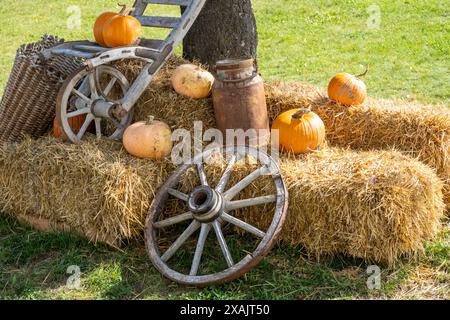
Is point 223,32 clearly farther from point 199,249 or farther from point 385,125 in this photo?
point 199,249

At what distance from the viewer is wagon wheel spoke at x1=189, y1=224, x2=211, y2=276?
15.0ft

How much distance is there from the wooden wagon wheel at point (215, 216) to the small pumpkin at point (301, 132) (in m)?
0.43

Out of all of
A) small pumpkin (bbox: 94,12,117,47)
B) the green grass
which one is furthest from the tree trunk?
the green grass

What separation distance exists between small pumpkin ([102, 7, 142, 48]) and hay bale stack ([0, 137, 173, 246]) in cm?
92

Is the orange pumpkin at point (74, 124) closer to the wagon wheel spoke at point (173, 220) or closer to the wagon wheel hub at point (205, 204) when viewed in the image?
the wagon wheel spoke at point (173, 220)

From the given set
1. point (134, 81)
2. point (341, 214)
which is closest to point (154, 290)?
point (341, 214)

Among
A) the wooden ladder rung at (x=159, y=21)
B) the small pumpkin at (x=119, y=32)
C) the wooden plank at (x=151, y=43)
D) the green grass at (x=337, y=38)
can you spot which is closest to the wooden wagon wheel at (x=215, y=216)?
the wooden plank at (x=151, y=43)

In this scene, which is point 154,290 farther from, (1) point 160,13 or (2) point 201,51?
(1) point 160,13

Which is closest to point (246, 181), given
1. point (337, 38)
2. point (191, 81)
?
point (191, 81)

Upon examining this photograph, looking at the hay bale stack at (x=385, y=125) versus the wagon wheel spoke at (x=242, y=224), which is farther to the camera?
the hay bale stack at (x=385, y=125)

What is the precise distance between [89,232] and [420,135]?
8.77 ft

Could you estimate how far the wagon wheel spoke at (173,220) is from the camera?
482cm

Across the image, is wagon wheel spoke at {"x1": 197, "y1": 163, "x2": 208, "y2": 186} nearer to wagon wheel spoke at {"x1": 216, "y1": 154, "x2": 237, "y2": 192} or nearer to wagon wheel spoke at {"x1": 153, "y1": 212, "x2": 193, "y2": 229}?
wagon wheel spoke at {"x1": 216, "y1": 154, "x2": 237, "y2": 192}

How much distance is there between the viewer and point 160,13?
13.3 meters
